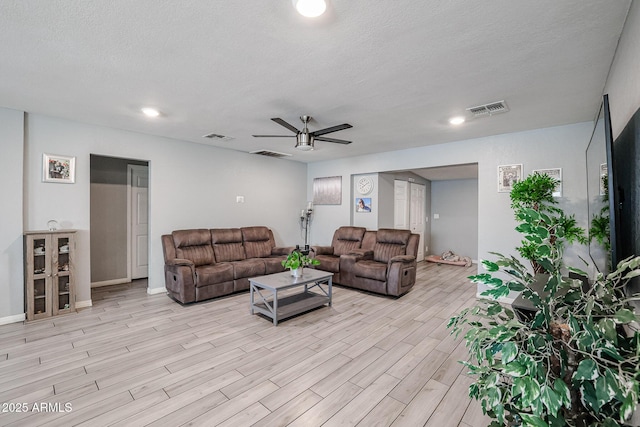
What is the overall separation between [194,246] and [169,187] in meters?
1.08

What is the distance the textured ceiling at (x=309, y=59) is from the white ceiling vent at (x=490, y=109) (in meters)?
0.13

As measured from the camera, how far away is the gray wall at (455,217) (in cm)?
760

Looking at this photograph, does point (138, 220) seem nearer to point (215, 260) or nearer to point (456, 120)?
point (215, 260)

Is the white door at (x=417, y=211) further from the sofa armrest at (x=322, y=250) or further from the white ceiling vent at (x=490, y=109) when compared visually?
the white ceiling vent at (x=490, y=109)

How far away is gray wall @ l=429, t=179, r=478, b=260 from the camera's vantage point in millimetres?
7598

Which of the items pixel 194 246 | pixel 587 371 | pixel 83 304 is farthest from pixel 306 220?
pixel 587 371

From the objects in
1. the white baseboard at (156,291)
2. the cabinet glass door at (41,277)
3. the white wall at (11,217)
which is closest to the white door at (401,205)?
the white baseboard at (156,291)

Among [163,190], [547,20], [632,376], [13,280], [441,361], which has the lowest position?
[441,361]

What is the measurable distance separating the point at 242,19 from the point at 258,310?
3034 mm

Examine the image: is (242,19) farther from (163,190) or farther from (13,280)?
(13,280)

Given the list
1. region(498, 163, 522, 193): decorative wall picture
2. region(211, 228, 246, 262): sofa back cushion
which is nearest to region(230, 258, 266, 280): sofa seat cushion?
region(211, 228, 246, 262): sofa back cushion

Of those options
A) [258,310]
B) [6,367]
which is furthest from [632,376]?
[6,367]

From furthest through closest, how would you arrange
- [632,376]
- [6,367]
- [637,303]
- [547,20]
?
1. [6,367]
2. [547,20]
3. [637,303]
4. [632,376]

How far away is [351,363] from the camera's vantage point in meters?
2.54
